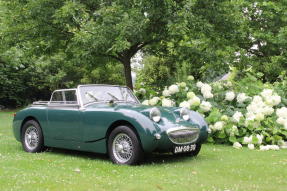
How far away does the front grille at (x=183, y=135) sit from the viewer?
735cm

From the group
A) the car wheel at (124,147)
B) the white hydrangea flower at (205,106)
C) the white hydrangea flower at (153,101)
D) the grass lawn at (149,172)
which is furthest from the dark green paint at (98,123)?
the white hydrangea flower at (153,101)

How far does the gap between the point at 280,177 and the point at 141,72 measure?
62.8ft

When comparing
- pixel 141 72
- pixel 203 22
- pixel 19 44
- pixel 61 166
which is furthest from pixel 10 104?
pixel 61 166

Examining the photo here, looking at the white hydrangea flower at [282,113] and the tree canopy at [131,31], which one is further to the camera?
the tree canopy at [131,31]

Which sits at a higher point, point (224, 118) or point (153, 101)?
point (153, 101)

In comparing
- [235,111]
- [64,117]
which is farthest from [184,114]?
[235,111]

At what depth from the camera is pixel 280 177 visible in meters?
6.41

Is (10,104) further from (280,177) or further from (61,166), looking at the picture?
(280,177)

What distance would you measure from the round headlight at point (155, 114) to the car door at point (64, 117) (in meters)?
1.50

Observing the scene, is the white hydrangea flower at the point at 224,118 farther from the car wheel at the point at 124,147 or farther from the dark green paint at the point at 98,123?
the car wheel at the point at 124,147

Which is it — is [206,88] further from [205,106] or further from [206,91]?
[205,106]

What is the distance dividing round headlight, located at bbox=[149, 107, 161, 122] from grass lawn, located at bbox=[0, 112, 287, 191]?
806 millimetres

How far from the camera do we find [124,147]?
Result: 750 centimetres

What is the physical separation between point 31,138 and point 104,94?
1.93m
